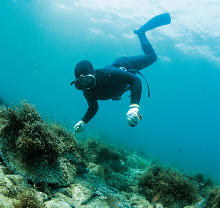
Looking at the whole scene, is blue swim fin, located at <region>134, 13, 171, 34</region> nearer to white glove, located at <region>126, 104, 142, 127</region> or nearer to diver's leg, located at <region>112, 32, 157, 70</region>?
diver's leg, located at <region>112, 32, 157, 70</region>

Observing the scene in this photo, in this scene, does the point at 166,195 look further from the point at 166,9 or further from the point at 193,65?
the point at 193,65

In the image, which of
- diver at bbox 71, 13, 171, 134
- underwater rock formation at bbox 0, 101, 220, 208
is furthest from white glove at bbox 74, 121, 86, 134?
underwater rock formation at bbox 0, 101, 220, 208

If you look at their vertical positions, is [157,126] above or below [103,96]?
above

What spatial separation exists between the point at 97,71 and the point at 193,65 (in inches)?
1414

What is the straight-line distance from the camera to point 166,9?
2161cm

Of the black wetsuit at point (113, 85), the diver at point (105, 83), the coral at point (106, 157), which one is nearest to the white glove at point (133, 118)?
the diver at point (105, 83)

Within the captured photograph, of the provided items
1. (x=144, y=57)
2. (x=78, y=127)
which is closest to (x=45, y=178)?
(x=78, y=127)

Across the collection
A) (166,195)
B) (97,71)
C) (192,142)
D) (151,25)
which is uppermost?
(192,142)

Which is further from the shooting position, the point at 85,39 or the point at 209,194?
the point at 85,39

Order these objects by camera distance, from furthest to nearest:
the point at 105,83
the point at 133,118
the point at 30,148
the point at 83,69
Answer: the point at 105,83 → the point at 83,69 → the point at 133,118 → the point at 30,148

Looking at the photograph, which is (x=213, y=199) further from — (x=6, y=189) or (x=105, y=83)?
(x=6, y=189)

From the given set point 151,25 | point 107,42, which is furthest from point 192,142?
point 151,25

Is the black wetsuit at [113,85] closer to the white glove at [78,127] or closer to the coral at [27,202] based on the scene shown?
the white glove at [78,127]

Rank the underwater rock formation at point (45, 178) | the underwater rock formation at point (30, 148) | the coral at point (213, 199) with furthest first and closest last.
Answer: the coral at point (213, 199) → the underwater rock formation at point (30, 148) → the underwater rock formation at point (45, 178)
